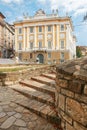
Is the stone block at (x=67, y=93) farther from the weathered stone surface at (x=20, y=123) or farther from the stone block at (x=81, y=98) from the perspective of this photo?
the weathered stone surface at (x=20, y=123)

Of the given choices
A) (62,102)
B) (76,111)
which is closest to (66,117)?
(62,102)

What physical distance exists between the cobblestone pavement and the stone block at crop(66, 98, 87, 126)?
77 centimetres

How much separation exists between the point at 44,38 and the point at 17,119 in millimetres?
34698

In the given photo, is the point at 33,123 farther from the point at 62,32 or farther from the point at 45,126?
the point at 62,32

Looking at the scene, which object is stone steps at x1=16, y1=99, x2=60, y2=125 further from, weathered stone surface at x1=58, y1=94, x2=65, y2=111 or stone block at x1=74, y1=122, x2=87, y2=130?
stone block at x1=74, y1=122, x2=87, y2=130

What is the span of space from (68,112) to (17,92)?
11.0ft

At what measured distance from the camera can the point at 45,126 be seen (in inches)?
143

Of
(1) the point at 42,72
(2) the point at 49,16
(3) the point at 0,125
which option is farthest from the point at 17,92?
(2) the point at 49,16

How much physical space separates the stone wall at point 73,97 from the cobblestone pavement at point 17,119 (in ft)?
1.88

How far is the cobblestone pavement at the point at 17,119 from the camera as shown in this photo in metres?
3.59

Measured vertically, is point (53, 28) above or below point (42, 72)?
above

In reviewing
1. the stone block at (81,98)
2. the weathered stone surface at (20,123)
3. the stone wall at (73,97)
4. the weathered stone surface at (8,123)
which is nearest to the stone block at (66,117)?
the stone wall at (73,97)

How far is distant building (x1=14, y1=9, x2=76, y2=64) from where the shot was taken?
120 ft

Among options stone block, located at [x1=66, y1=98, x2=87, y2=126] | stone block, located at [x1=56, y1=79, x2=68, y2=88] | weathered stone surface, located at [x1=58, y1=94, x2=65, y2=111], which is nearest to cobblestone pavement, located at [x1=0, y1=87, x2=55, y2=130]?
weathered stone surface, located at [x1=58, y1=94, x2=65, y2=111]
